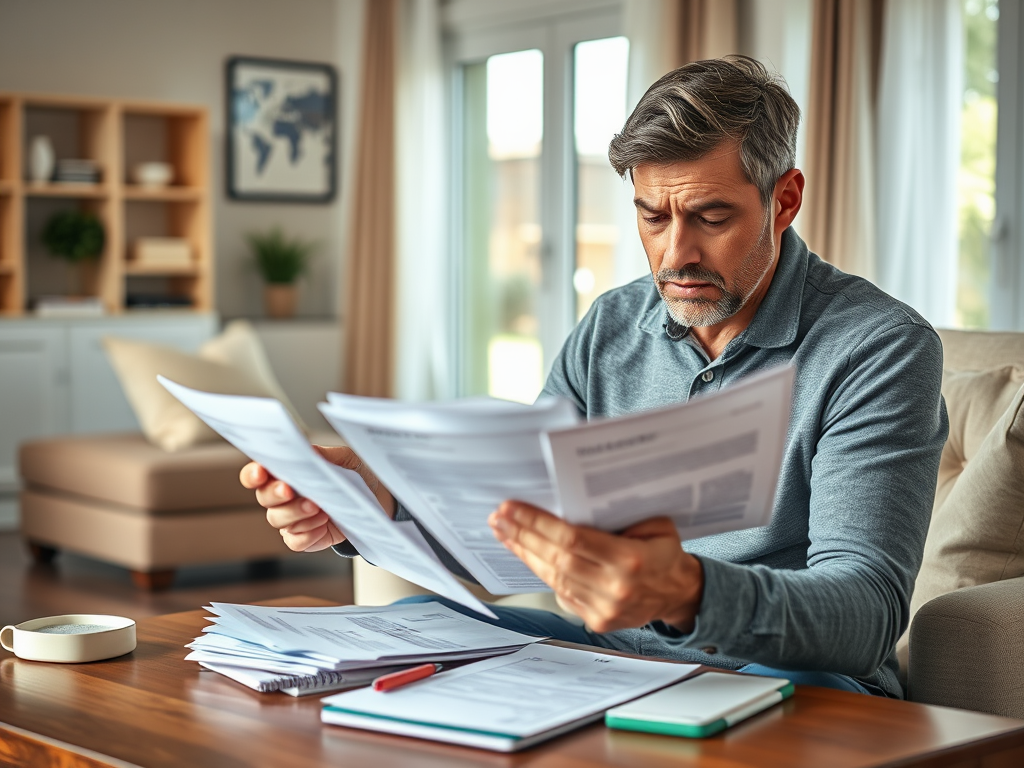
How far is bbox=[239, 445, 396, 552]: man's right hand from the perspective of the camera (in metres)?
1.33

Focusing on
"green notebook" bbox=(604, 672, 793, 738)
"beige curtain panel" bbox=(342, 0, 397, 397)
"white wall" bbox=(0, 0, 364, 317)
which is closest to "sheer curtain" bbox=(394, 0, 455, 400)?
"beige curtain panel" bbox=(342, 0, 397, 397)

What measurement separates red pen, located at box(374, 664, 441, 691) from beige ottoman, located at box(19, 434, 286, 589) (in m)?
3.03

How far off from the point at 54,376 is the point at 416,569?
454 cm

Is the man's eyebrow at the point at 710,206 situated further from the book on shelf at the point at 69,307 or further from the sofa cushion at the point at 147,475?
the book on shelf at the point at 69,307

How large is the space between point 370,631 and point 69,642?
314 mm

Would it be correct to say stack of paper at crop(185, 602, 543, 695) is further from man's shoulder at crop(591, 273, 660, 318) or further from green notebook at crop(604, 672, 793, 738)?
man's shoulder at crop(591, 273, 660, 318)

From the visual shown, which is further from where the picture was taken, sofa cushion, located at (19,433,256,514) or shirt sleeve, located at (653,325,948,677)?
sofa cushion, located at (19,433,256,514)

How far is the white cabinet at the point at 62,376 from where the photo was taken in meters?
5.25

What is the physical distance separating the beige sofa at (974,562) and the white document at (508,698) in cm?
41

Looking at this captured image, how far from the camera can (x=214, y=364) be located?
455 cm

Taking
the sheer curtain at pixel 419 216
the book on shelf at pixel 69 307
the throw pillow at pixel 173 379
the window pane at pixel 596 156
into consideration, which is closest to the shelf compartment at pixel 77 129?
the book on shelf at pixel 69 307

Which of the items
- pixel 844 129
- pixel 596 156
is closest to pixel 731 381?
pixel 844 129

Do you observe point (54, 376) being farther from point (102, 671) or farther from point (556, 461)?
point (556, 461)

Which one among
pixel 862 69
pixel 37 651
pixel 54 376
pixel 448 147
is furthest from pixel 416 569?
pixel 448 147
